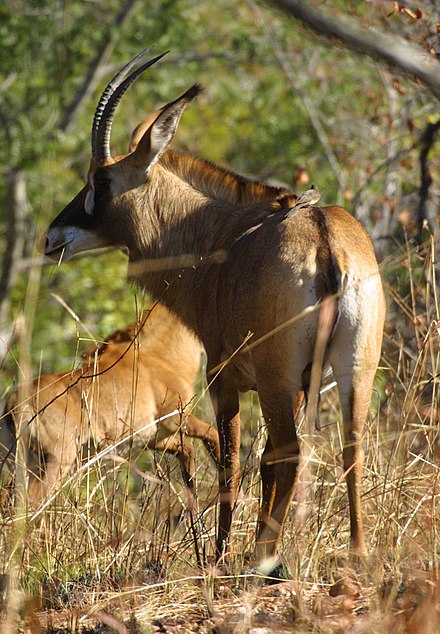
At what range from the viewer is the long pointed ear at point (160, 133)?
622 centimetres

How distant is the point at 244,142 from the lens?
1867cm

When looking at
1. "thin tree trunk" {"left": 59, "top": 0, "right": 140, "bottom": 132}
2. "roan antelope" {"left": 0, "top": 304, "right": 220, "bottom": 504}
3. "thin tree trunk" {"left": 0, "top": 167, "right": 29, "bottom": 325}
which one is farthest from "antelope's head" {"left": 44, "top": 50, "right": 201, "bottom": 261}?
"thin tree trunk" {"left": 0, "top": 167, "right": 29, "bottom": 325}

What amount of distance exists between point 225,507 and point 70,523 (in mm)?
795

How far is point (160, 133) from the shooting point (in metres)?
6.45

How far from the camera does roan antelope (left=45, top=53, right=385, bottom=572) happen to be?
4.73m

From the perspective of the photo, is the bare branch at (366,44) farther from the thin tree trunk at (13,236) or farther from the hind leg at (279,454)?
the thin tree trunk at (13,236)

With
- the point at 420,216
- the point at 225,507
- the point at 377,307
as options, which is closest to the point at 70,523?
the point at 225,507

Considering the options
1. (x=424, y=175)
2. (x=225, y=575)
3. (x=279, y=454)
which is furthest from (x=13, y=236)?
(x=225, y=575)

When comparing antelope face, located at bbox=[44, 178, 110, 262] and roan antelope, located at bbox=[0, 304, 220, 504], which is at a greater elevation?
antelope face, located at bbox=[44, 178, 110, 262]

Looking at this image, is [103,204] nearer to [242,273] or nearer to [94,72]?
[242,273]

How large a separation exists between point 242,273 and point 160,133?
155cm

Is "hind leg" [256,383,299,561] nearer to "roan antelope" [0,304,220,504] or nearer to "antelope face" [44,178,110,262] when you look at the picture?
"antelope face" [44,178,110,262]

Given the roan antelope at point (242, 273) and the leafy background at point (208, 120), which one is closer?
the roan antelope at point (242, 273)

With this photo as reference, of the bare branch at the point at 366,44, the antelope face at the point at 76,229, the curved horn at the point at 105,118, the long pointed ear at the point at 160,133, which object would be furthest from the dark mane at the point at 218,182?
the bare branch at the point at 366,44
